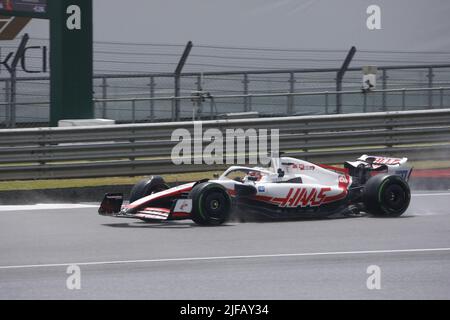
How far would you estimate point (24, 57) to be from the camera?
21.6 m

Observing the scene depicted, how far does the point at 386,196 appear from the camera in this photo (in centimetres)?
1316

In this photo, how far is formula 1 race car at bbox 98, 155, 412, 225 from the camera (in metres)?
12.5

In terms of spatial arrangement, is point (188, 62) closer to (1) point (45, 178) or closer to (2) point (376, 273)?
(1) point (45, 178)

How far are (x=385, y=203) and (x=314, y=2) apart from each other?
12443 mm

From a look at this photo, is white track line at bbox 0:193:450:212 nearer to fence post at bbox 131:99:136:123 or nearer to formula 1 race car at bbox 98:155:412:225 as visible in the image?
formula 1 race car at bbox 98:155:412:225

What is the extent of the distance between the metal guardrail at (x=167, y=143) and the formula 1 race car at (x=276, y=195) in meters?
2.83

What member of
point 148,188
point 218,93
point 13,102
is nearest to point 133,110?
point 218,93

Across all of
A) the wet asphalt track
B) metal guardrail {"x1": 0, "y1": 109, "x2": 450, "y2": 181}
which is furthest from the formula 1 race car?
metal guardrail {"x1": 0, "y1": 109, "x2": 450, "y2": 181}

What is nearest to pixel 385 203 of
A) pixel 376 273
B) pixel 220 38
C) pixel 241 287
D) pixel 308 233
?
pixel 308 233

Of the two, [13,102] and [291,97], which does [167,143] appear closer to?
[13,102]

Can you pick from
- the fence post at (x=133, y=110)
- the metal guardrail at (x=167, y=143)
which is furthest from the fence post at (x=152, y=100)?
the metal guardrail at (x=167, y=143)

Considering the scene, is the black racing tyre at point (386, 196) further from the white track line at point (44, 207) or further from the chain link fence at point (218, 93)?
the chain link fence at point (218, 93)

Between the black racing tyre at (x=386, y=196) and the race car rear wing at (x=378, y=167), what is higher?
the race car rear wing at (x=378, y=167)

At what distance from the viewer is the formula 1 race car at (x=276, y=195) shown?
40.9 feet
